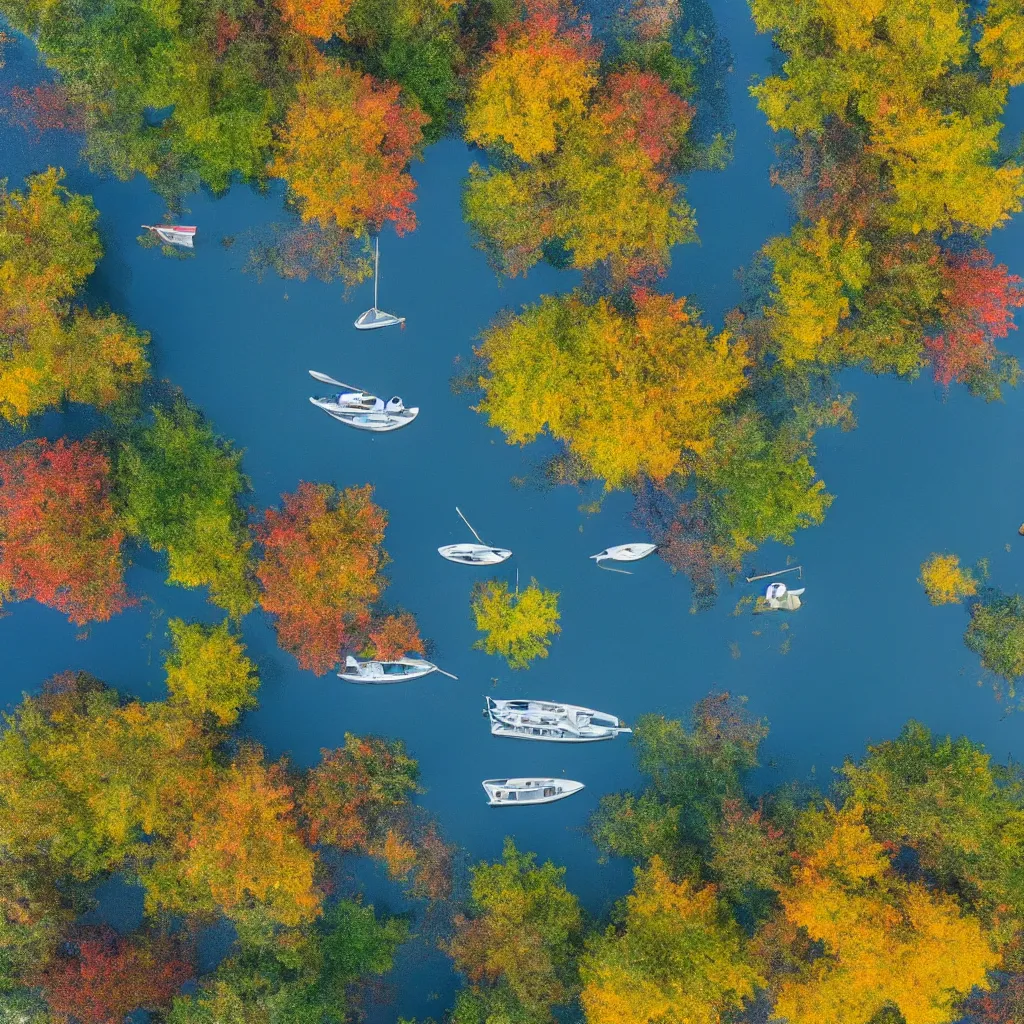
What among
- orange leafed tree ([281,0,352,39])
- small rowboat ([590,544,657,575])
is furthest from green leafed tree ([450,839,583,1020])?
orange leafed tree ([281,0,352,39])

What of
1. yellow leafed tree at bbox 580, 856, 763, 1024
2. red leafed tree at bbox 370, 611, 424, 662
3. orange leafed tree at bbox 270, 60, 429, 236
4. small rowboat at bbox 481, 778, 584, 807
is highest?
orange leafed tree at bbox 270, 60, 429, 236

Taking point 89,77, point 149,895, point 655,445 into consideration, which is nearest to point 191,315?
point 89,77

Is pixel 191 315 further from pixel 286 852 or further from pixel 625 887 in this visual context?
pixel 625 887

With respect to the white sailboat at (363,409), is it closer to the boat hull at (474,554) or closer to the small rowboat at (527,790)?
the boat hull at (474,554)

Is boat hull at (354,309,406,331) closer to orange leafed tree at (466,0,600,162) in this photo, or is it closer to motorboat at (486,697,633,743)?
orange leafed tree at (466,0,600,162)

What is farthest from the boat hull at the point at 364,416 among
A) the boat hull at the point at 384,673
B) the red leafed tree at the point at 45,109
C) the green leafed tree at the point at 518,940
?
the green leafed tree at the point at 518,940

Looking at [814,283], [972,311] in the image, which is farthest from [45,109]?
[972,311]

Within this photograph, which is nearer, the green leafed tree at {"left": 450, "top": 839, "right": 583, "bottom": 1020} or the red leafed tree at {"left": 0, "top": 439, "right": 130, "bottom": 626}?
the red leafed tree at {"left": 0, "top": 439, "right": 130, "bottom": 626}
